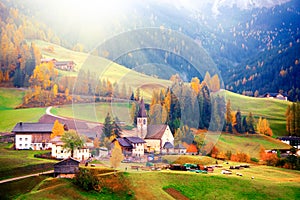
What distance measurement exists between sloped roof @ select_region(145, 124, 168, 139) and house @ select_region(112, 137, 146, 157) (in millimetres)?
3963

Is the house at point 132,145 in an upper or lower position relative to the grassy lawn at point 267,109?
lower

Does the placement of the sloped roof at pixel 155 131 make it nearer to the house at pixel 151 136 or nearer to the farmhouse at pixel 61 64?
the house at pixel 151 136

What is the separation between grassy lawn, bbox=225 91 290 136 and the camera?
358 feet

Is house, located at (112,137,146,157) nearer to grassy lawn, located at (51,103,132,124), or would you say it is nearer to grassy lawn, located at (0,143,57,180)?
grassy lawn, located at (51,103,132,124)

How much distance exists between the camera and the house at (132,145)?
6738cm

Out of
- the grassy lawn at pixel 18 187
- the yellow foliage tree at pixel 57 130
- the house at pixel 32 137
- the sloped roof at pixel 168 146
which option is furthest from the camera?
the sloped roof at pixel 168 146

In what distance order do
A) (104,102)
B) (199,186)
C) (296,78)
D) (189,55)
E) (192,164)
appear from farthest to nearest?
(296,78) → (104,102) → (189,55) → (192,164) → (199,186)

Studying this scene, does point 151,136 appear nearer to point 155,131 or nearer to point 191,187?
point 155,131

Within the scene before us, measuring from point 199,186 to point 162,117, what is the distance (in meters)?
33.1

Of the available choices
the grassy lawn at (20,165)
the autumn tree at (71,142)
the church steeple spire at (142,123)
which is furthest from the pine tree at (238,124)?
the grassy lawn at (20,165)

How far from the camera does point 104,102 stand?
9056 centimetres

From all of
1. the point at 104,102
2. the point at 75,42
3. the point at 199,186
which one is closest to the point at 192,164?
the point at 199,186

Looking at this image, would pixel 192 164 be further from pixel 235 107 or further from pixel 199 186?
pixel 235 107

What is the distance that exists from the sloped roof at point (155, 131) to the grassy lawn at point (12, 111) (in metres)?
25.4
